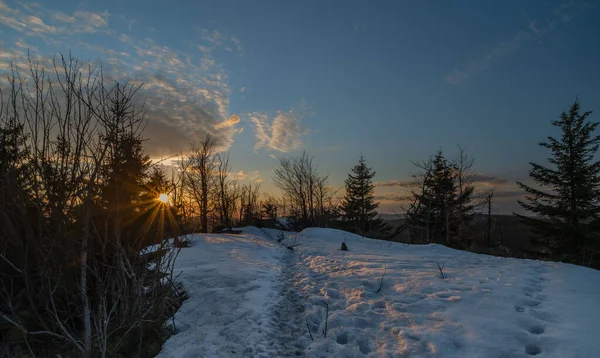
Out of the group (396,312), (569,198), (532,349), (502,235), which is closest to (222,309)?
(396,312)

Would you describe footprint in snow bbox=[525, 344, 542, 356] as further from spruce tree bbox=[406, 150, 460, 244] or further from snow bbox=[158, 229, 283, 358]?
spruce tree bbox=[406, 150, 460, 244]

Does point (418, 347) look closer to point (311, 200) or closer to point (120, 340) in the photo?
point (120, 340)

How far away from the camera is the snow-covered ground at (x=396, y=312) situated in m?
3.49

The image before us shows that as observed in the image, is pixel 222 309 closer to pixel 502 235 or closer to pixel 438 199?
pixel 438 199

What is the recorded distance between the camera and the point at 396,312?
15.4ft

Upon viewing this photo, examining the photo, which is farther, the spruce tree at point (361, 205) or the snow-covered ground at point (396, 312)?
the spruce tree at point (361, 205)

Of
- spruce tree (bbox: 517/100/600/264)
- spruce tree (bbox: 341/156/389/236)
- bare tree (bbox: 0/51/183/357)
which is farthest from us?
spruce tree (bbox: 341/156/389/236)

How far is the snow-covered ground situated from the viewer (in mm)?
3486

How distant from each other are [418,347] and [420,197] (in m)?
23.2

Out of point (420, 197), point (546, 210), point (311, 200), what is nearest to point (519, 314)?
point (546, 210)

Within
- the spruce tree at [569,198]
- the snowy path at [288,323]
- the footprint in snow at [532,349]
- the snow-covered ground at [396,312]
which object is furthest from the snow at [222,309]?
the spruce tree at [569,198]

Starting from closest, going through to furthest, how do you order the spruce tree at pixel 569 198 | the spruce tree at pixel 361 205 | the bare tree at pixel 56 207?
the bare tree at pixel 56 207 → the spruce tree at pixel 569 198 → the spruce tree at pixel 361 205

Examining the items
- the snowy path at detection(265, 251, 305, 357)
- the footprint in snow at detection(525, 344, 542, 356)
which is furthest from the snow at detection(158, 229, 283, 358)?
the footprint in snow at detection(525, 344, 542, 356)

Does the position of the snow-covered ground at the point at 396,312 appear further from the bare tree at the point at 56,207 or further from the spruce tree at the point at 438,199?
the spruce tree at the point at 438,199
